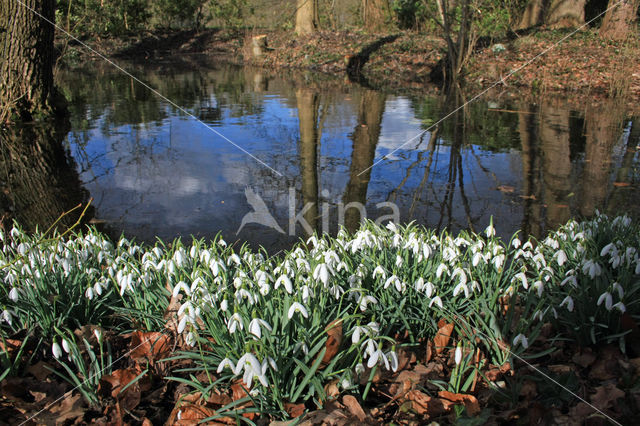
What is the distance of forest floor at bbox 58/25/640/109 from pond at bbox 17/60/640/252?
1.97m

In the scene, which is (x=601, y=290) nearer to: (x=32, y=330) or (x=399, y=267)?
(x=399, y=267)

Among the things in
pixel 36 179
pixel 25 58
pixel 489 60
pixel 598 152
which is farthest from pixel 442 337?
pixel 489 60

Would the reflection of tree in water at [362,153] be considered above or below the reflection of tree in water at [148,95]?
below

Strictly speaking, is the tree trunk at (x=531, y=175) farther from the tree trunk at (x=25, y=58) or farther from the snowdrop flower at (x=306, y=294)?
the tree trunk at (x=25, y=58)

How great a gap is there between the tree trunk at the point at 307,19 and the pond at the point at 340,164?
1609 centimetres

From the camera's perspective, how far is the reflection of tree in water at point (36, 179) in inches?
179

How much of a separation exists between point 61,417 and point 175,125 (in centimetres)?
766

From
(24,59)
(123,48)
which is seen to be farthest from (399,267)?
(123,48)

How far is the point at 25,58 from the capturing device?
25.6 ft

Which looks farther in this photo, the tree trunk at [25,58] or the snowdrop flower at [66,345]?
the tree trunk at [25,58]

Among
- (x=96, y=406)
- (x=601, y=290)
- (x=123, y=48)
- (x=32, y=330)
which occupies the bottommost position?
(x=96, y=406)

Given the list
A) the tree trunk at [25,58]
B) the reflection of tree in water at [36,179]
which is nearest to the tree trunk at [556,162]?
the reflection of tree in water at [36,179]

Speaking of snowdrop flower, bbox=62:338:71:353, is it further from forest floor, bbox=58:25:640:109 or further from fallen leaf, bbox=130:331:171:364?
forest floor, bbox=58:25:640:109

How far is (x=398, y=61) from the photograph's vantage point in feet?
58.5
